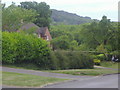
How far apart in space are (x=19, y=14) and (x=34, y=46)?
1802cm

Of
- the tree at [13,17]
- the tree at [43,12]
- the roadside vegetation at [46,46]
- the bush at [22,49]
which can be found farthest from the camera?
the tree at [43,12]

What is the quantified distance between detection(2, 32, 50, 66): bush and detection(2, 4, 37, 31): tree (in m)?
15.7

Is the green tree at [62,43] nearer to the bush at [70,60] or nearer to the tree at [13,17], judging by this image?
the tree at [13,17]

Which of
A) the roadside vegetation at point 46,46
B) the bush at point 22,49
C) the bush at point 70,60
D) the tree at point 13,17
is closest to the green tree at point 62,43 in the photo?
the roadside vegetation at point 46,46

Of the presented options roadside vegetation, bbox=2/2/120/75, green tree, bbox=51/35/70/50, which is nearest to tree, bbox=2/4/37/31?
roadside vegetation, bbox=2/2/120/75

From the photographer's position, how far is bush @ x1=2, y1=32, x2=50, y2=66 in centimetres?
2684

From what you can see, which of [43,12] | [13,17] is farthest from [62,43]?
[43,12]

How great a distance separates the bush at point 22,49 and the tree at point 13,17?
619 inches

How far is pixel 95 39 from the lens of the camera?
5425 centimetres

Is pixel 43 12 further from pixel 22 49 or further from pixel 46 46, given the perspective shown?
pixel 22 49

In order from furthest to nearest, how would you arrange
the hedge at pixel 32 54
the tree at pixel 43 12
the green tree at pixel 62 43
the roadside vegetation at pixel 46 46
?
the tree at pixel 43 12
the green tree at pixel 62 43
the roadside vegetation at pixel 46 46
the hedge at pixel 32 54

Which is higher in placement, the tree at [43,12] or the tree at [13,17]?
the tree at [43,12]

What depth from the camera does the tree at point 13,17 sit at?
44281 mm

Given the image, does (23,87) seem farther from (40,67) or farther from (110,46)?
(110,46)
